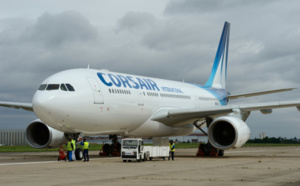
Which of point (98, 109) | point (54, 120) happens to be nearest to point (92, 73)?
point (98, 109)

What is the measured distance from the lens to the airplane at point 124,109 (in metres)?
17.9

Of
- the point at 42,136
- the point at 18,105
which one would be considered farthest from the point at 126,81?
the point at 18,105

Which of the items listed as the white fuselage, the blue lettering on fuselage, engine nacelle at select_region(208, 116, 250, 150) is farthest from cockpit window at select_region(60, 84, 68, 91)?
engine nacelle at select_region(208, 116, 250, 150)

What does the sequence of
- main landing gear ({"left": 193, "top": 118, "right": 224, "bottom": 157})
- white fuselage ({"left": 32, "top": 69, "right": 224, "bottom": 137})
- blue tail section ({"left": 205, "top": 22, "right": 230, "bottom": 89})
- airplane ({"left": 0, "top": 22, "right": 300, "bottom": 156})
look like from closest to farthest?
white fuselage ({"left": 32, "top": 69, "right": 224, "bottom": 137}) < airplane ({"left": 0, "top": 22, "right": 300, "bottom": 156}) < main landing gear ({"left": 193, "top": 118, "right": 224, "bottom": 157}) < blue tail section ({"left": 205, "top": 22, "right": 230, "bottom": 89})

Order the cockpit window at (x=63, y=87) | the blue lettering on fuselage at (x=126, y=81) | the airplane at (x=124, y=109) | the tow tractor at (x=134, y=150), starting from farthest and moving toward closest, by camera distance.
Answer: the blue lettering on fuselage at (x=126, y=81) < the tow tractor at (x=134, y=150) < the cockpit window at (x=63, y=87) < the airplane at (x=124, y=109)

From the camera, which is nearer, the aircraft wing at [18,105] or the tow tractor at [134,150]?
the tow tractor at [134,150]

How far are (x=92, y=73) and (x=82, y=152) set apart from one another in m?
3.48

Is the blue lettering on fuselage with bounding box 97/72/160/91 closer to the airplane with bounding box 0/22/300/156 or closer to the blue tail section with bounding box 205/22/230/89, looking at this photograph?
the airplane with bounding box 0/22/300/156

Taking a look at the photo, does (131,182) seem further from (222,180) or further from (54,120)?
(54,120)

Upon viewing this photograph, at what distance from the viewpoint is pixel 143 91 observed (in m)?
22.2

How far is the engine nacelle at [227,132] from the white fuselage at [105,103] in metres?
2.96

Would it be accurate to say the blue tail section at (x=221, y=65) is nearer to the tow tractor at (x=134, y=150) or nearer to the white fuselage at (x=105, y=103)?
the white fuselage at (x=105, y=103)

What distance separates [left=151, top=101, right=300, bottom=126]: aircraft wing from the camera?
22.6m

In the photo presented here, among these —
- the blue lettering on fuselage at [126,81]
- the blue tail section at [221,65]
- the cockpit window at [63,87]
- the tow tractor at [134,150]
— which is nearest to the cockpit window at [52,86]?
the cockpit window at [63,87]
